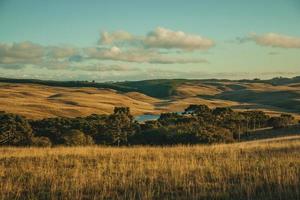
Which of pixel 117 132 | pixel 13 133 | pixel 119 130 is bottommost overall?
pixel 117 132

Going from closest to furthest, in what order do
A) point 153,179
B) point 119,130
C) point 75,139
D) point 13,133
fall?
point 153,179 → point 75,139 → point 13,133 → point 119,130

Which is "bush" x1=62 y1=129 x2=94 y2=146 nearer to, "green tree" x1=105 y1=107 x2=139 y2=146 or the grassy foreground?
"green tree" x1=105 y1=107 x2=139 y2=146

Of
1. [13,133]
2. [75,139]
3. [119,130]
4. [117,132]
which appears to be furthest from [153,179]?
[119,130]

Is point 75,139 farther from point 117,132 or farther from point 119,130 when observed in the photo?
point 119,130

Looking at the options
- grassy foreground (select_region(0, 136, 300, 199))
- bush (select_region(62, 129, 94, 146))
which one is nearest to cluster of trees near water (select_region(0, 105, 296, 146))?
bush (select_region(62, 129, 94, 146))

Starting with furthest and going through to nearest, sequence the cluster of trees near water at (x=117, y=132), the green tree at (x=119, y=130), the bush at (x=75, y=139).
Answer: the green tree at (x=119, y=130), the cluster of trees near water at (x=117, y=132), the bush at (x=75, y=139)

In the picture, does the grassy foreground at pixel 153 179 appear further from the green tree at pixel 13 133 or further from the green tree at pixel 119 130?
the green tree at pixel 119 130

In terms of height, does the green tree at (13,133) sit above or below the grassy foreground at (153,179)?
below

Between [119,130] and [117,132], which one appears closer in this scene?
[117,132]

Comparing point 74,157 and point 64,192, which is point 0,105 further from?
point 64,192

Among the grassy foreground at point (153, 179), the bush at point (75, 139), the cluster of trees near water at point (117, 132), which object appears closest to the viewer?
the grassy foreground at point (153, 179)

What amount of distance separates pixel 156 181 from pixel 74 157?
7.07 m

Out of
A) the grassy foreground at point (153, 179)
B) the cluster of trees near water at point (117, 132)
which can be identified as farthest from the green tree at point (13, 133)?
the grassy foreground at point (153, 179)

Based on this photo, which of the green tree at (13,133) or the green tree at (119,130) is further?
the green tree at (119,130)
